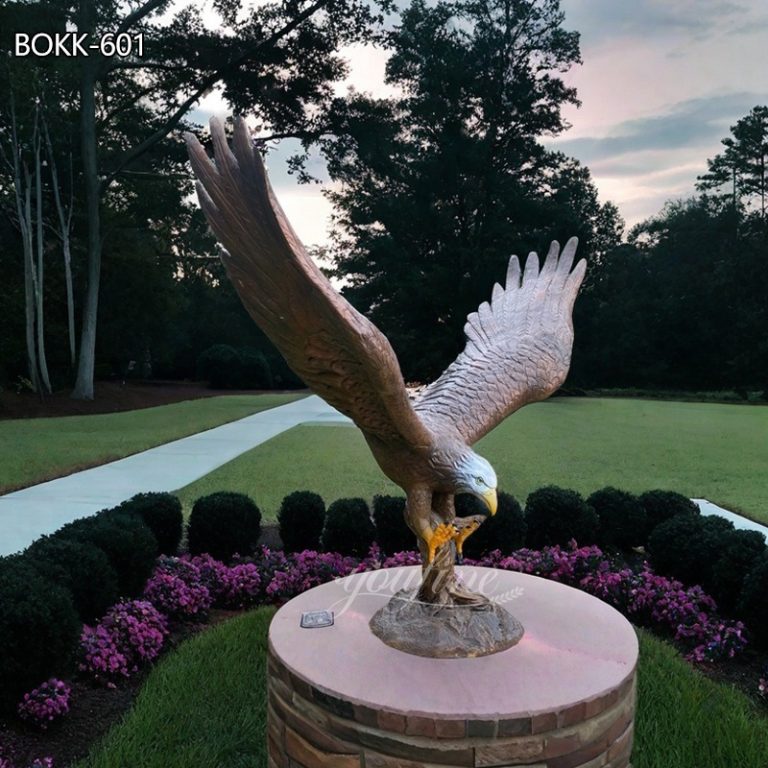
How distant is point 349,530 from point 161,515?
1647mm

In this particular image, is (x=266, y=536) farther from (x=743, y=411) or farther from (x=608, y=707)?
(x=743, y=411)

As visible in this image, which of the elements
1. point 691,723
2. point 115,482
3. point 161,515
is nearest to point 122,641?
point 161,515

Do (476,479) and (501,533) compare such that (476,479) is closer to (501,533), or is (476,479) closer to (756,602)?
(756,602)

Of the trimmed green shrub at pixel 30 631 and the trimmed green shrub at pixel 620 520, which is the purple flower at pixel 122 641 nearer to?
the trimmed green shrub at pixel 30 631

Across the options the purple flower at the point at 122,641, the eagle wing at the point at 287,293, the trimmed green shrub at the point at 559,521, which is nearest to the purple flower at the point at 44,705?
the purple flower at the point at 122,641

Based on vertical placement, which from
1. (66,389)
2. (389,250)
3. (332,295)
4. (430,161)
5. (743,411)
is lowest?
(743,411)

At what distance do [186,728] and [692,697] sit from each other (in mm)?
2746

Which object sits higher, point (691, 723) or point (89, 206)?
point (89, 206)

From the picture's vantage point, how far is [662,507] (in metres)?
6.08

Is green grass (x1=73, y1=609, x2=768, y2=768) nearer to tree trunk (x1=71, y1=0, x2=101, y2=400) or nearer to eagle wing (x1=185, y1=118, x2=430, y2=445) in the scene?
eagle wing (x1=185, y1=118, x2=430, y2=445)

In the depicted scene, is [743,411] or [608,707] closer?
[608,707]

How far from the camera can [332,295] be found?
2127mm

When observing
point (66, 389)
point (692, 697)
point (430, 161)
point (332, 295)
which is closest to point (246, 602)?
point (692, 697)

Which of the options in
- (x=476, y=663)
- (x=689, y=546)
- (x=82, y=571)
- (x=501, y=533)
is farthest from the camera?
(x=501, y=533)
